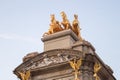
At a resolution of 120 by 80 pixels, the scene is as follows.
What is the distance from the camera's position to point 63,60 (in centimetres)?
3922

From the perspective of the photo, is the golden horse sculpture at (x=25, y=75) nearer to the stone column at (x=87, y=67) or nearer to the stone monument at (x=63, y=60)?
the stone monument at (x=63, y=60)

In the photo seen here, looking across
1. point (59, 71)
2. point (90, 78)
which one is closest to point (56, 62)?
point (59, 71)

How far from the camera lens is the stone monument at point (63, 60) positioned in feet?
126

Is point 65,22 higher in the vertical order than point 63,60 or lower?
higher

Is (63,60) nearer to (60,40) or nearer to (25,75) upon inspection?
(60,40)

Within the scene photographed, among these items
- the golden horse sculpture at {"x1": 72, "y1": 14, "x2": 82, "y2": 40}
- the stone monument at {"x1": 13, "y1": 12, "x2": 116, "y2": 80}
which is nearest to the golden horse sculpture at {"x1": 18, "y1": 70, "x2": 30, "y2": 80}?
the stone monument at {"x1": 13, "y1": 12, "x2": 116, "y2": 80}

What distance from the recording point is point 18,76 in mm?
41125

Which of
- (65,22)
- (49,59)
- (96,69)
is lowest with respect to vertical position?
(96,69)

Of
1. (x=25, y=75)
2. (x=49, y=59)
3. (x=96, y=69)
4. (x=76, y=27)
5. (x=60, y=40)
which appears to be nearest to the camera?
(x=96, y=69)

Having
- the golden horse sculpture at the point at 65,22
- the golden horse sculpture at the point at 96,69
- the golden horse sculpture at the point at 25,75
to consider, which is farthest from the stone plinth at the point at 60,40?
the golden horse sculpture at the point at 96,69

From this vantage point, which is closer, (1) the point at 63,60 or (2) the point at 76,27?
(1) the point at 63,60

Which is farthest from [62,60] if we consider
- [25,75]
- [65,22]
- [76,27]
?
[76,27]

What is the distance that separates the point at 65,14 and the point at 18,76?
825 cm

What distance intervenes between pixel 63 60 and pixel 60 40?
138 inches
